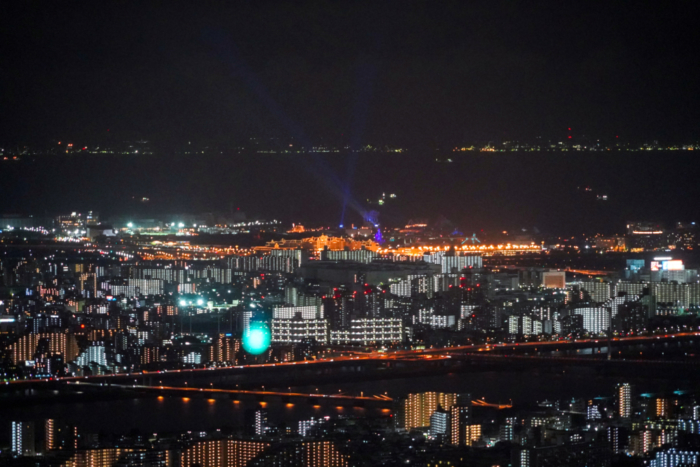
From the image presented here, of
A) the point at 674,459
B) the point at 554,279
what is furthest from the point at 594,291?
the point at 674,459

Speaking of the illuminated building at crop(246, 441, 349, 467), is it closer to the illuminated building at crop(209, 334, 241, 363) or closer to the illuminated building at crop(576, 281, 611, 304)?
the illuminated building at crop(209, 334, 241, 363)

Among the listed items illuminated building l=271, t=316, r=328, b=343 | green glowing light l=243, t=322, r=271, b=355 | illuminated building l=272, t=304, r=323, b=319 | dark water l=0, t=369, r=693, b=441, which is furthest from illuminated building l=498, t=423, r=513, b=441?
illuminated building l=272, t=304, r=323, b=319

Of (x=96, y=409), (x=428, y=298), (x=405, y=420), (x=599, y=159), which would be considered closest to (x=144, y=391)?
(x=96, y=409)

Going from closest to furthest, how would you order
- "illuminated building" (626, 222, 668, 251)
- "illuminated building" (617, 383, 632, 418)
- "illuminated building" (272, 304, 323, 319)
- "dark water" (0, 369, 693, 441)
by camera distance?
1. "illuminated building" (617, 383, 632, 418)
2. "dark water" (0, 369, 693, 441)
3. "illuminated building" (272, 304, 323, 319)
4. "illuminated building" (626, 222, 668, 251)

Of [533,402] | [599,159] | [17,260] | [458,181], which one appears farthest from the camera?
[458,181]

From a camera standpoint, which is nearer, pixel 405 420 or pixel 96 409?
pixel 405 420

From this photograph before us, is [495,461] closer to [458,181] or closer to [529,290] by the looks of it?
[529,290]

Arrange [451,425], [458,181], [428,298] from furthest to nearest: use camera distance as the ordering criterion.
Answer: [458,181]
[428,298]
[451,425]
